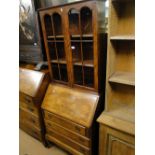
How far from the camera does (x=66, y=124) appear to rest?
66.8 inches

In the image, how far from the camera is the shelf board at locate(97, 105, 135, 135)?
1.26 metres

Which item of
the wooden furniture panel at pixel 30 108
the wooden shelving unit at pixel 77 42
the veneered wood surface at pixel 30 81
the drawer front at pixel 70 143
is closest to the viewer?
the wooden shelving unit at pixel 77 42

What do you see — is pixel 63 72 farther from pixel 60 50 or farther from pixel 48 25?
pixel 48 25

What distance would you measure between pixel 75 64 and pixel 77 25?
1.32 feet

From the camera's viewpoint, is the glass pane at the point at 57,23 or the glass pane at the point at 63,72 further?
the glass pane at the point at 63,72

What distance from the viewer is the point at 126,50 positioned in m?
1.40

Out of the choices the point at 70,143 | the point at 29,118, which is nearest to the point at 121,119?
the point at 70,143

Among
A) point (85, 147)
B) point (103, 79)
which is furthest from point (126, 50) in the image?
point (85, 147)

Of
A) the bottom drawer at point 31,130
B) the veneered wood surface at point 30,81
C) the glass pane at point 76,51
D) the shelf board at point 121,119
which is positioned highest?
the glass pane at point 76,51

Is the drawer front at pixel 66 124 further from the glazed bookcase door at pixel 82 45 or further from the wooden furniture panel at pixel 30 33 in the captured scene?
the wooden furniture panel at pixel 30 33

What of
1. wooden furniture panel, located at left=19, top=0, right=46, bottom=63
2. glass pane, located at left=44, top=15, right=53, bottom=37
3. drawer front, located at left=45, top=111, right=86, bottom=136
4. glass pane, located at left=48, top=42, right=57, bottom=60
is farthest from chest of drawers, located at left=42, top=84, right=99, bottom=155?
glass pane, located at left=44, top=15, right=53, bottom=37

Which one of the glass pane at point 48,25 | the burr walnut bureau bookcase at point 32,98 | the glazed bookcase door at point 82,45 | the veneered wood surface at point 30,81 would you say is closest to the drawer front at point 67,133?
the burr walnut bureau bookcase at point 32,98

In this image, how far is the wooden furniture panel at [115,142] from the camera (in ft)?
4.17

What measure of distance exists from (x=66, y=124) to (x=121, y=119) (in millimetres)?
636
